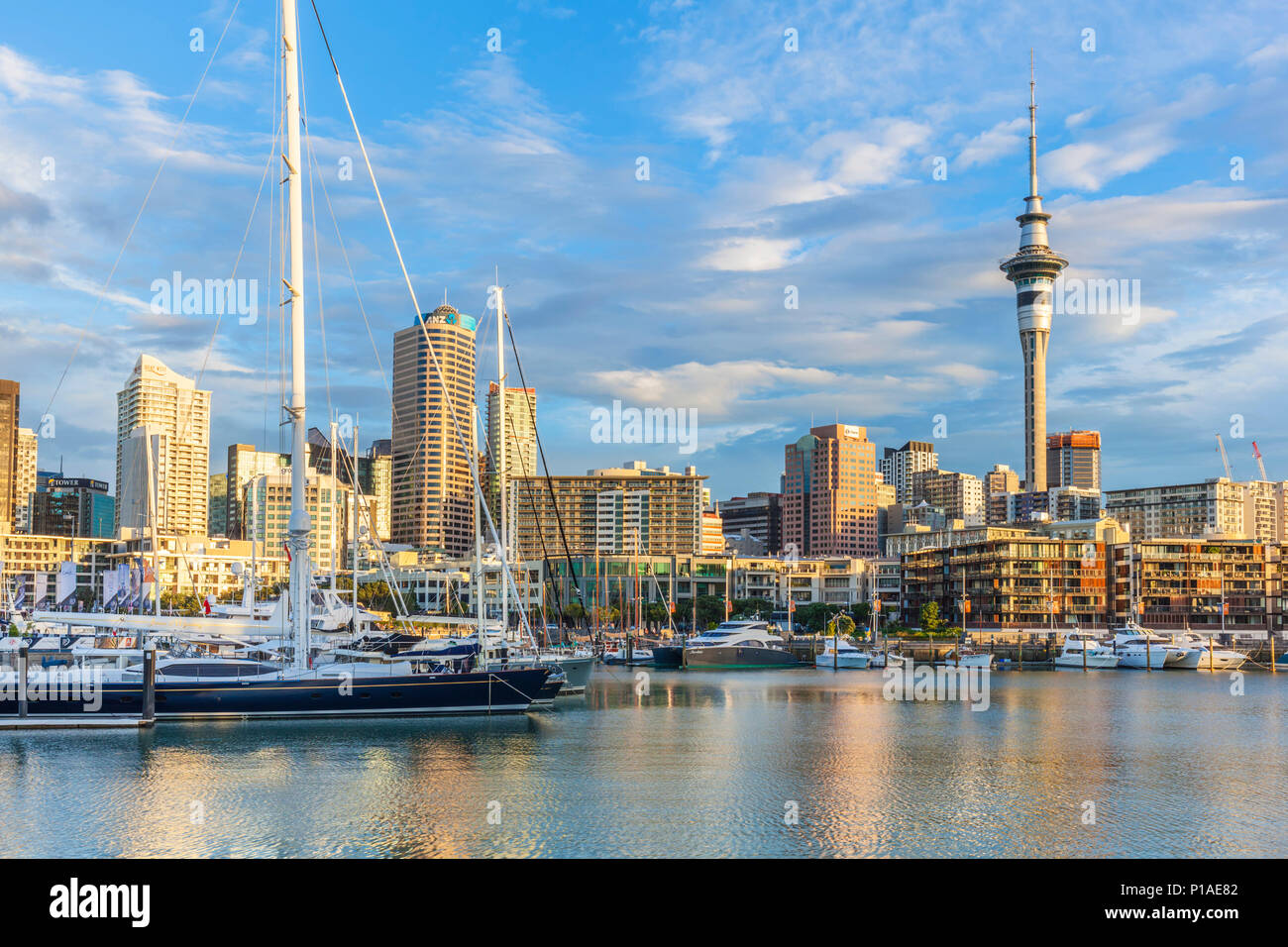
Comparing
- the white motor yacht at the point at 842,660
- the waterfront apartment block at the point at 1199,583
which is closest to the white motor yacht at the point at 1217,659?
the white motor yacht at the point at 842,660

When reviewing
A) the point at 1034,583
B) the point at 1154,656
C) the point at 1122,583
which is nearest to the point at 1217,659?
the point at 1154,656

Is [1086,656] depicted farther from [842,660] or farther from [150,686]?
[150,686]

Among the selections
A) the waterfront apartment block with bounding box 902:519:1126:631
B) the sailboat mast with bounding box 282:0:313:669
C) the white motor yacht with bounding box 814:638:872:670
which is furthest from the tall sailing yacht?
the waterfront apartment block with bounding box 902:519:1126:631

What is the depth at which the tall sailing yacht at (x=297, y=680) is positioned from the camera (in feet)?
182

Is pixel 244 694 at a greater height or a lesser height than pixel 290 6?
lesser

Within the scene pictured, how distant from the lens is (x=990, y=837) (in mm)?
36125

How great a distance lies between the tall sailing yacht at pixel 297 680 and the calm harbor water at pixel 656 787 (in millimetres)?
1279

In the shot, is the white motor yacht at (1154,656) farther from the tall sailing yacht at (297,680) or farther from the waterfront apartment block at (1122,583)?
the tall sailing yacht at (297,680)

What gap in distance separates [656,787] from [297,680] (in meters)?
24.4
